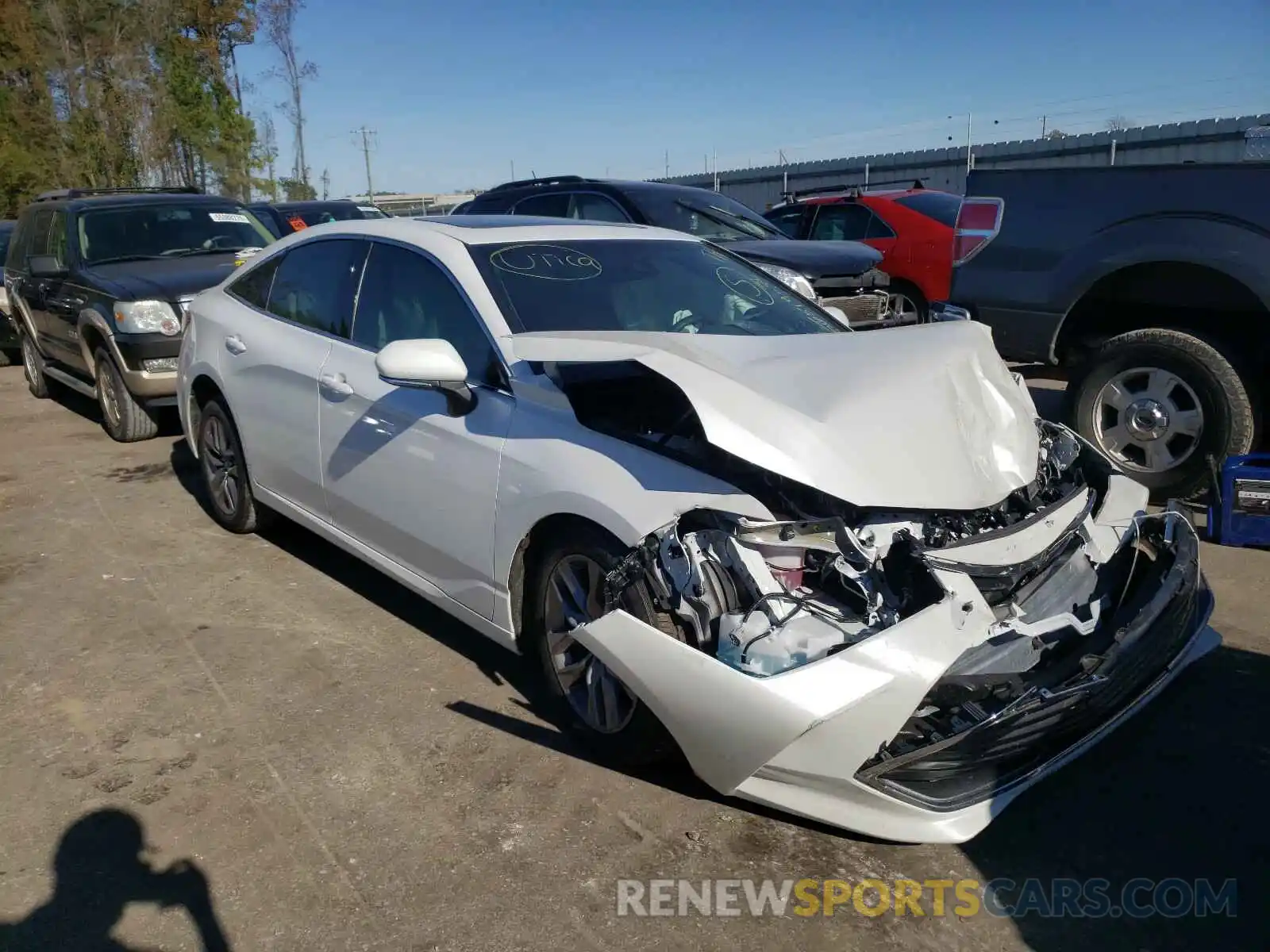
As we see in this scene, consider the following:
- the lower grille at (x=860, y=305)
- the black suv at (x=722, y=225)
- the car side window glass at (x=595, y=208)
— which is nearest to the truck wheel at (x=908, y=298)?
the black suv at (x=722, y=225)

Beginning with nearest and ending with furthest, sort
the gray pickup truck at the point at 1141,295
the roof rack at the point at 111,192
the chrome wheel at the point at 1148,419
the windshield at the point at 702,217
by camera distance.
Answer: the gray pickup truck at the point at 1141,295 < the chrome wheel at the point at 1148,419 < the windshield at the point at 702,217 < the roof rack at the point at 111,192

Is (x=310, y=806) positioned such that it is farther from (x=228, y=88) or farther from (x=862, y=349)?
(x=228, y=88)

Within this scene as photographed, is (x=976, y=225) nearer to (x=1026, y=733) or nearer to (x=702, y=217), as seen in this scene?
(x=702, y=217)

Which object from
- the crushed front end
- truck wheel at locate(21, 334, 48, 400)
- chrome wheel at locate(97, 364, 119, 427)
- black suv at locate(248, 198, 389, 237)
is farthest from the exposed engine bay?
black suv at locate(248, 198, 389, 237)

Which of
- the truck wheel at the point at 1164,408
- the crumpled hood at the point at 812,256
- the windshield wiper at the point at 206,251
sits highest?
the windshield wiper at the point at 206,251

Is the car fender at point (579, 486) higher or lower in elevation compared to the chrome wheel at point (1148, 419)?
higher

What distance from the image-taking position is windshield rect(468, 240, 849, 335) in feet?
12.0

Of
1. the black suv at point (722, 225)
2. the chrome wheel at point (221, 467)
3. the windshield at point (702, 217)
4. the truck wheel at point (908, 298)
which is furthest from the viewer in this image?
the truck wheel at point (908, 298)

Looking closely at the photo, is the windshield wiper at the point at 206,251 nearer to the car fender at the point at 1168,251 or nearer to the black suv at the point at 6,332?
the black suv at the point at 6,332

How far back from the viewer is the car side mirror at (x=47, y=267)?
26.7ft

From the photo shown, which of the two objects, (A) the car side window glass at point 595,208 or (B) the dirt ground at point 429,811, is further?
(A) the car side window glass at point 595,208

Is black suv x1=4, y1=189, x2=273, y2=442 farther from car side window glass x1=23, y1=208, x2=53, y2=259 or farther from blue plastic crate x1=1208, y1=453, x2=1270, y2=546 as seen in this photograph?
blue plastic crate x1=1208, y1=453, x2=1270, y2=546

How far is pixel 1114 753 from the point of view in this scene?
3.22 metres

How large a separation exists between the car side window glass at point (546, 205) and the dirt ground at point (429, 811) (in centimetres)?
511
